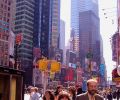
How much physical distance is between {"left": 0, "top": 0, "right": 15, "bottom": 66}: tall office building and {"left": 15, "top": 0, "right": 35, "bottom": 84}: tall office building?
24462mm

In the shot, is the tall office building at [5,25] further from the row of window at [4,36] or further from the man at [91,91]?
the man at [91,91]

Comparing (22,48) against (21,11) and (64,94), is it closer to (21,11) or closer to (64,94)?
(21,11)

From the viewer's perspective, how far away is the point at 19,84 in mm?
9828

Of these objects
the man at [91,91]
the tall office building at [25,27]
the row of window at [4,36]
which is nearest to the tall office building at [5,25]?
the row of window at [4,36]

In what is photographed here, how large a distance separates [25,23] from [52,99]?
181024 mm

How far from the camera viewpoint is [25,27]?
18838cm

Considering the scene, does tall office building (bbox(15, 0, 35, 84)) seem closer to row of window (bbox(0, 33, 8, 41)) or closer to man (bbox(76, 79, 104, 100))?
row of window (bbox(0, 33, 8, 41))

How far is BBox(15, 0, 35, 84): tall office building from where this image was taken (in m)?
180

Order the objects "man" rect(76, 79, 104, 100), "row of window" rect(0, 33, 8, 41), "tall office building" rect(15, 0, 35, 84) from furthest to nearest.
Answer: "tall office building" rect(15, 0, 35, 84), "row of window" rect(0, 33, 8, 41), "man" rect(76, 79, 104, 100)

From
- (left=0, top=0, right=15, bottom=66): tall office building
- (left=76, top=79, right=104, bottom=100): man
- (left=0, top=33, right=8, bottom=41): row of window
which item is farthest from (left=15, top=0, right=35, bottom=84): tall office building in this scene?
(left=76, top=79, right=104, bottom=100): man

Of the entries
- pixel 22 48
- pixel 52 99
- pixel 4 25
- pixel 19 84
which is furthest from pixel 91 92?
pixel 22 48

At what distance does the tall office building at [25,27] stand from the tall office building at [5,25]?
80.3 feet

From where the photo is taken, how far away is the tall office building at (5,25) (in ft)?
477

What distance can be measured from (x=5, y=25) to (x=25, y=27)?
122 ft
